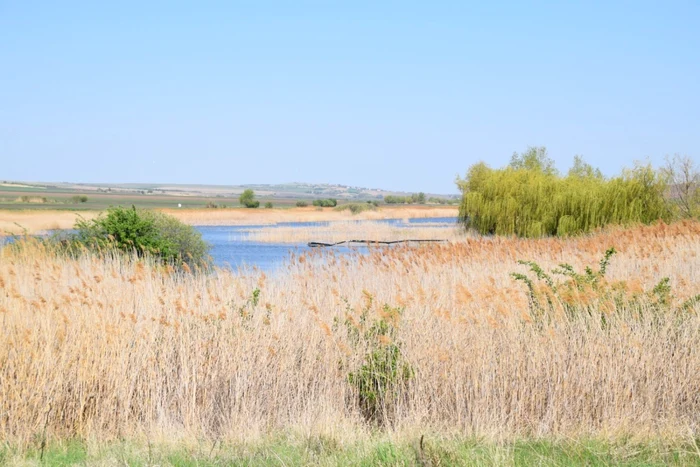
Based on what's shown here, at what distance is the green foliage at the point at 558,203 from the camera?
33.6m


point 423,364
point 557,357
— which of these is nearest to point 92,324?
point 423,364

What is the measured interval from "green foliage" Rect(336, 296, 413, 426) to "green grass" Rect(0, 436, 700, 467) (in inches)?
60.2

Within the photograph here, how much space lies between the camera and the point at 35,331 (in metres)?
8.39

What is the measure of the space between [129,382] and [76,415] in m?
0.62

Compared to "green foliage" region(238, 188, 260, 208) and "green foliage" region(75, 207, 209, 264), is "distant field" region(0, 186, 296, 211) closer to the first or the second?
"green foliage" region(238, 188, 260, 208)

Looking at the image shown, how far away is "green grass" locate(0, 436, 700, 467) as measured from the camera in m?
5.98

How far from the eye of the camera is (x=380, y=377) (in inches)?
339

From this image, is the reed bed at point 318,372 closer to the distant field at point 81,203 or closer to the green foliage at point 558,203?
the green foliage at point 558,203

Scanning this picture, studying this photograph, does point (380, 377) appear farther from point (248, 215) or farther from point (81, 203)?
point (81, 203)

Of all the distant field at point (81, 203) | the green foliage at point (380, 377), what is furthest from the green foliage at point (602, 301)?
the distant field at point (81, 203)

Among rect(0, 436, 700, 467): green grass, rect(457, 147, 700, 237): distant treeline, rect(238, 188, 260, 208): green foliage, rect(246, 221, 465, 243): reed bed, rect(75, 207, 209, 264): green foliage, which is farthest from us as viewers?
rect(238, 188, 260, 208): green foliage

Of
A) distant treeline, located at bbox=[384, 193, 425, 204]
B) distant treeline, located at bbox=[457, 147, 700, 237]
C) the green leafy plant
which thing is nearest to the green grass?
the green leafy plant

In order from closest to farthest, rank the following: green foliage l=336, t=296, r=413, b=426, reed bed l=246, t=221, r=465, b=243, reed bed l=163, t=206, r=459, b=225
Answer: green foliage l=336, t=296, r=413, b=426
reed bed l=246, t=221, r=465, b=243
reed bed l=163, t=206, r=459, b=225

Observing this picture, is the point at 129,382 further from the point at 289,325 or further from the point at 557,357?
the point at 557,357
